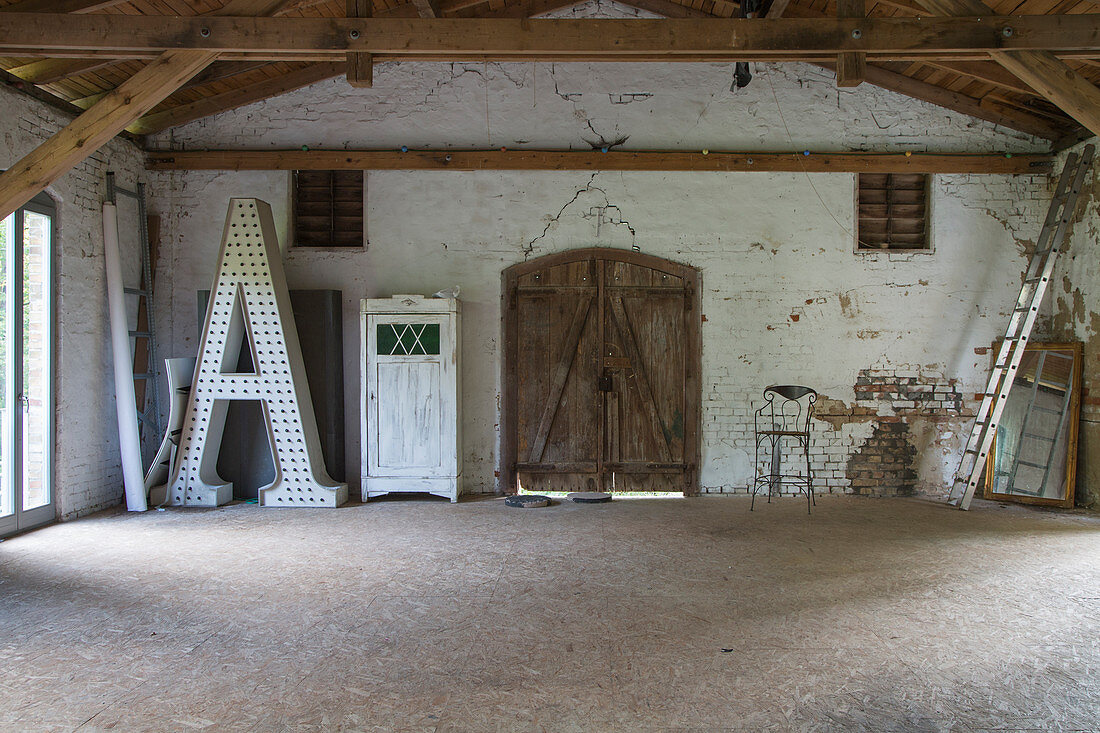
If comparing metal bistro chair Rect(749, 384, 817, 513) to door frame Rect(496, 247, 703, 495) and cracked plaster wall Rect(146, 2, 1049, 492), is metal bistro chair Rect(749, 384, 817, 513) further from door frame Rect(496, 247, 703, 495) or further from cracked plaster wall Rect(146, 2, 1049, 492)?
door frame Rect(496, 247, 703, 495)

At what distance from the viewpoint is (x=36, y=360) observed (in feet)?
18.1

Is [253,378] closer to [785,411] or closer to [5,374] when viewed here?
[5,374]

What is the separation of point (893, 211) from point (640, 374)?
2.90 meters

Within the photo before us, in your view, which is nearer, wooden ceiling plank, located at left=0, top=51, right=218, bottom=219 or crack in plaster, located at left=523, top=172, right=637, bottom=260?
wooden ceiling plank, located at left=0, top=51, right=218, bottom=219

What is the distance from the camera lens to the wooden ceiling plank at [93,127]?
3941 mm

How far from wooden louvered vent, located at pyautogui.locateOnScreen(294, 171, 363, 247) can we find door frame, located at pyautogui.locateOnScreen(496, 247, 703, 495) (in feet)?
5.08

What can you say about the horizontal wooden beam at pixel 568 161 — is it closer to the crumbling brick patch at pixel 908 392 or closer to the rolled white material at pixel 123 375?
the rolled white material at pixel 123 375

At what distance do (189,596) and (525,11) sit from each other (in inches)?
220

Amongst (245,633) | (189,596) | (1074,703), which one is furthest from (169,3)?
(1074,703)

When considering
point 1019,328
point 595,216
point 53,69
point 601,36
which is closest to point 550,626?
point 601,36

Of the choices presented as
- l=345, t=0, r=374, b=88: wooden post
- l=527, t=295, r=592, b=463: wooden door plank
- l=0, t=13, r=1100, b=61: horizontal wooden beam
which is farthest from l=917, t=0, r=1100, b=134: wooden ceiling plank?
l=527, t=295, r=592, b=463: wooden door plank

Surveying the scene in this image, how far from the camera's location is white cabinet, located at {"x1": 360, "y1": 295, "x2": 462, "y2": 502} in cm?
643

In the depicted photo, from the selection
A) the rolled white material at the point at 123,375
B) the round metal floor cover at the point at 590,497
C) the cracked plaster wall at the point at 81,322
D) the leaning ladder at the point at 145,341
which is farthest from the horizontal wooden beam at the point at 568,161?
the round metal floor cover at the point at 590,497

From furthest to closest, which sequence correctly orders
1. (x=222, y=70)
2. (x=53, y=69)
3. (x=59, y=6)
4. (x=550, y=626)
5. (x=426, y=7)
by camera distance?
(x=222, y=70)
(x=426, y=7)
(x=53, y=69)
(x=59, y=6)
(x=550, y=626)
